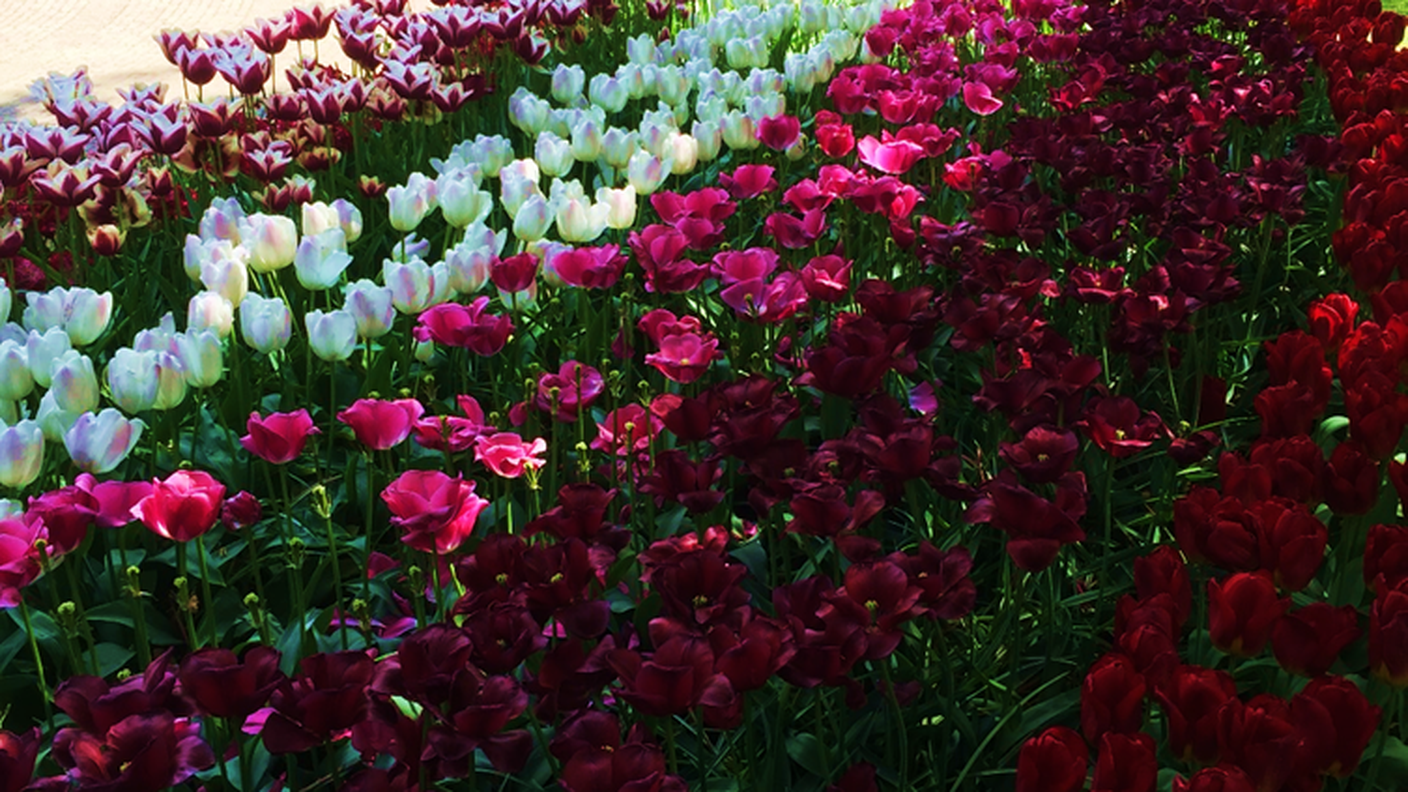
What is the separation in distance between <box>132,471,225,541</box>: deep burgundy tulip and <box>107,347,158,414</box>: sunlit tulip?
15.7 inches

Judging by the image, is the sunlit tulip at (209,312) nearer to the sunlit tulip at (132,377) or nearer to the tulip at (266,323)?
the tulip at (266,323)

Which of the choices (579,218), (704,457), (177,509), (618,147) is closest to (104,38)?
(618,147)

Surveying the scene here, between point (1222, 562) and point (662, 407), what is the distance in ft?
2.47

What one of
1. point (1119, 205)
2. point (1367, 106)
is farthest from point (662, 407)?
point (1367, 106)

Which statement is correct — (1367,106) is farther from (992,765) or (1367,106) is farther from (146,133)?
(146,133)

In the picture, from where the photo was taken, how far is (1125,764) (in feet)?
3.46

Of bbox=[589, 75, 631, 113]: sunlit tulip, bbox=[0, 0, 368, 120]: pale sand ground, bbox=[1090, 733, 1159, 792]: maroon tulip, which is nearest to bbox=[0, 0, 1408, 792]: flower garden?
bbox=[1090, 733, 1159, 792]: maroon tulip

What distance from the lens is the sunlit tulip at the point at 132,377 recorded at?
74.6 inches

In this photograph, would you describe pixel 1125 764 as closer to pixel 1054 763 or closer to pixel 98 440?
pixel 1054 763

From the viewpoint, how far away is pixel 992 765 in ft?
5.48


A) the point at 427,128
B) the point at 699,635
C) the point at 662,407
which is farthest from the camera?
the point at 427,128

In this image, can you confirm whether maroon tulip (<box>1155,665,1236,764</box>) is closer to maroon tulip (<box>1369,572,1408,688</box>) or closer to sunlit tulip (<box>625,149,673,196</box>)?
maroon tulip (<box>1369,572,1408,688</box>)

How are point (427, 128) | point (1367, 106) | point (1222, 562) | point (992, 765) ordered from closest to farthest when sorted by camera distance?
point (1222, 562)
point (992, 765)
point (1367, 106)
point (427, 128)

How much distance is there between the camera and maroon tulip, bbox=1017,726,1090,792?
106cm
